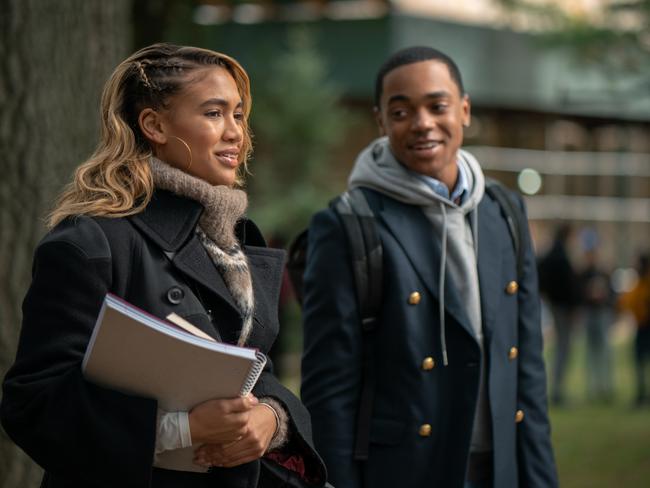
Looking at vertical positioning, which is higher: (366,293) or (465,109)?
(465,109)

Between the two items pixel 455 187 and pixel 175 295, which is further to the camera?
pixel 455 187

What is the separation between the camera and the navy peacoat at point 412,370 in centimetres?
335

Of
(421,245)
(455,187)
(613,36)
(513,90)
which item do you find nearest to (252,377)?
(421,245)

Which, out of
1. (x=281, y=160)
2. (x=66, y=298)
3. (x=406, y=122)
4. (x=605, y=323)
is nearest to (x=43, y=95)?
(x=406, y=122)

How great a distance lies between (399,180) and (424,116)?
225 millimetres

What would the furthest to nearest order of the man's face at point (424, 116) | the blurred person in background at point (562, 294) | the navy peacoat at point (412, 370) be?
the blurred person in background at point (562, 294) < the man's face at point (424, 116) < the navy peacoat at point (412, 370)

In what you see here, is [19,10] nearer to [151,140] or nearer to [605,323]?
[151,140]

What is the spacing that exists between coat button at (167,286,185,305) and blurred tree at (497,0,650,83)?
31.9 feet

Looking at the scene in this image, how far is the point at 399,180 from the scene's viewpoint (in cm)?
358

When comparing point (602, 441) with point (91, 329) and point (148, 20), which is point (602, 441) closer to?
point (148, 20)

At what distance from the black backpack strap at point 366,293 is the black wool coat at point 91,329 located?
91 centimetres

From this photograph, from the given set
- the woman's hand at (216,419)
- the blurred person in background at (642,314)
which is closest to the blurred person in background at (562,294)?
the blurred person in background at (642,314)

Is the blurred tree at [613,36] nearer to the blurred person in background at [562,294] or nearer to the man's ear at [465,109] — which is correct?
the blurred person in background at [562,294]

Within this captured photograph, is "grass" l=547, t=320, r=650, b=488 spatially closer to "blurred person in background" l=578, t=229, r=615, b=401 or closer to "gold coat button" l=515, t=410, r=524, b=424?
"blurred person in background" l=578, t=229, r=615, b=401
